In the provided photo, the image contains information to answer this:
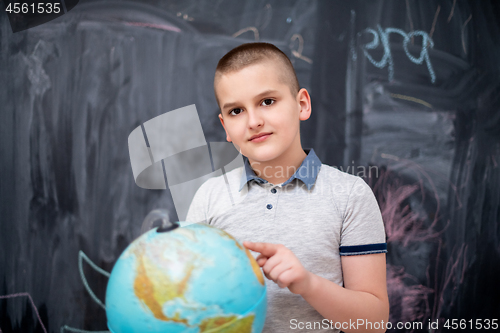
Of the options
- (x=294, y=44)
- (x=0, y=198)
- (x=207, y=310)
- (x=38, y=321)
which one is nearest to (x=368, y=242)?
(x=207, y=310)

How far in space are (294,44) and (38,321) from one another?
7.37 feet

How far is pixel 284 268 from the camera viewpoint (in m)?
0.85

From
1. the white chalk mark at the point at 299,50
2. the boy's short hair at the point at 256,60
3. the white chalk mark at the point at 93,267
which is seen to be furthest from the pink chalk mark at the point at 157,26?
the white chalk mark at the point at 93,267

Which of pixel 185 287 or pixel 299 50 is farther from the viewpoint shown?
pixel 299 50

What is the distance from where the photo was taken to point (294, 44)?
1843 millimetres

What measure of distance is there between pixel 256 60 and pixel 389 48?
1.13 metres

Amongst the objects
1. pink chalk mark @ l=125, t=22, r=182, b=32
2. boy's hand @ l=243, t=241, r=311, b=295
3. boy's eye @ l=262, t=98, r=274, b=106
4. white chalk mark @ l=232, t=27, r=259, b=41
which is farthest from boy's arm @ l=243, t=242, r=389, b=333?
pink chalk mark @ l=125, t=22, r=182, b=32

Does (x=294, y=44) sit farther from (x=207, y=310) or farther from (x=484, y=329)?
(x=484, y=329)

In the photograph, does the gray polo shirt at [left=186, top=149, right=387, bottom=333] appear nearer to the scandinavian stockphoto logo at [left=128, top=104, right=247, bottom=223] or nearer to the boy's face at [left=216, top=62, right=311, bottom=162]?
the boy's face at [left=216, top=62, right=311, bottom=162]

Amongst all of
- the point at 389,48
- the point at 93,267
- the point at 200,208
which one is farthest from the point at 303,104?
the point at 93,267

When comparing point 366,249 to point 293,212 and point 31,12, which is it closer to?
point 293,212

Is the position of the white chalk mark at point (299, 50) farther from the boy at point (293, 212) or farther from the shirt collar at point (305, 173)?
the shirt collar at point (305, 173)

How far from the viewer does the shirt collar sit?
3.69 ft

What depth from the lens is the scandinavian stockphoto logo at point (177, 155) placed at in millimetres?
1823
